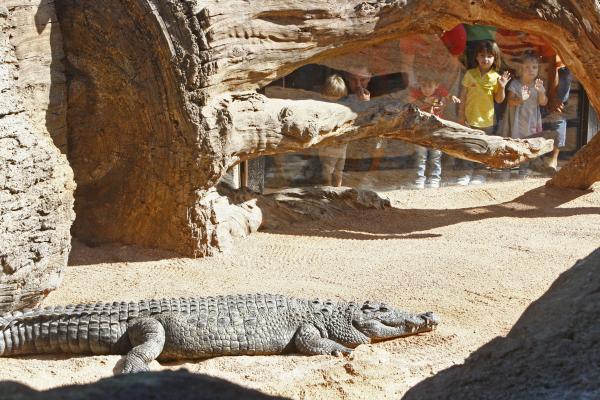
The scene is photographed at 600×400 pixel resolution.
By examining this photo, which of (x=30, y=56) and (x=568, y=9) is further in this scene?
(x=568, y=9)

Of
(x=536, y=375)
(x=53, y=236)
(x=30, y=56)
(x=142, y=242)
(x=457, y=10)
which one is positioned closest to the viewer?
(x=536, y=375)

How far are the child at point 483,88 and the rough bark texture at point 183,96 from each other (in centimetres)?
288

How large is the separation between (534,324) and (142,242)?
4.65 m

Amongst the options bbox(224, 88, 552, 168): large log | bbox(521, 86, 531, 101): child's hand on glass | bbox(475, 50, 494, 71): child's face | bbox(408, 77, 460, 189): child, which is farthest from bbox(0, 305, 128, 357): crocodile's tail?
bbox(521, 86, 531, 101): child's hand on glass

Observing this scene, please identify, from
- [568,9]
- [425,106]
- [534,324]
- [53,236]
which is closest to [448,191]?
[425,106]

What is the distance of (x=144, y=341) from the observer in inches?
191

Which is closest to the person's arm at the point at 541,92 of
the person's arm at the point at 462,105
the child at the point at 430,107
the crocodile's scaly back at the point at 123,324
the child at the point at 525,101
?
the child at the point at 525,101

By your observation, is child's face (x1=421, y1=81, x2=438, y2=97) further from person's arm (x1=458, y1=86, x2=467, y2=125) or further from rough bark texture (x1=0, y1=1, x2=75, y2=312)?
rough bark texture (x1=0, y1=1, x2=75, y2=312)

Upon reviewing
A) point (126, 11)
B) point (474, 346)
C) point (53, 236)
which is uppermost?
point (126, 11)

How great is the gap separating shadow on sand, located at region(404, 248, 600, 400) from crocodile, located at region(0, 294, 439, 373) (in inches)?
88.1

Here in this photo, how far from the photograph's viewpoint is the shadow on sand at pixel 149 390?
1.97 meters

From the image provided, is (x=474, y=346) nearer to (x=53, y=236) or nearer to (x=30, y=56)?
(x=53, y=236)

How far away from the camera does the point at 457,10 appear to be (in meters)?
7.87

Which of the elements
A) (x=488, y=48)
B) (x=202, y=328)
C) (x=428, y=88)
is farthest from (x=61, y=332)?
(x=488, y=48)
